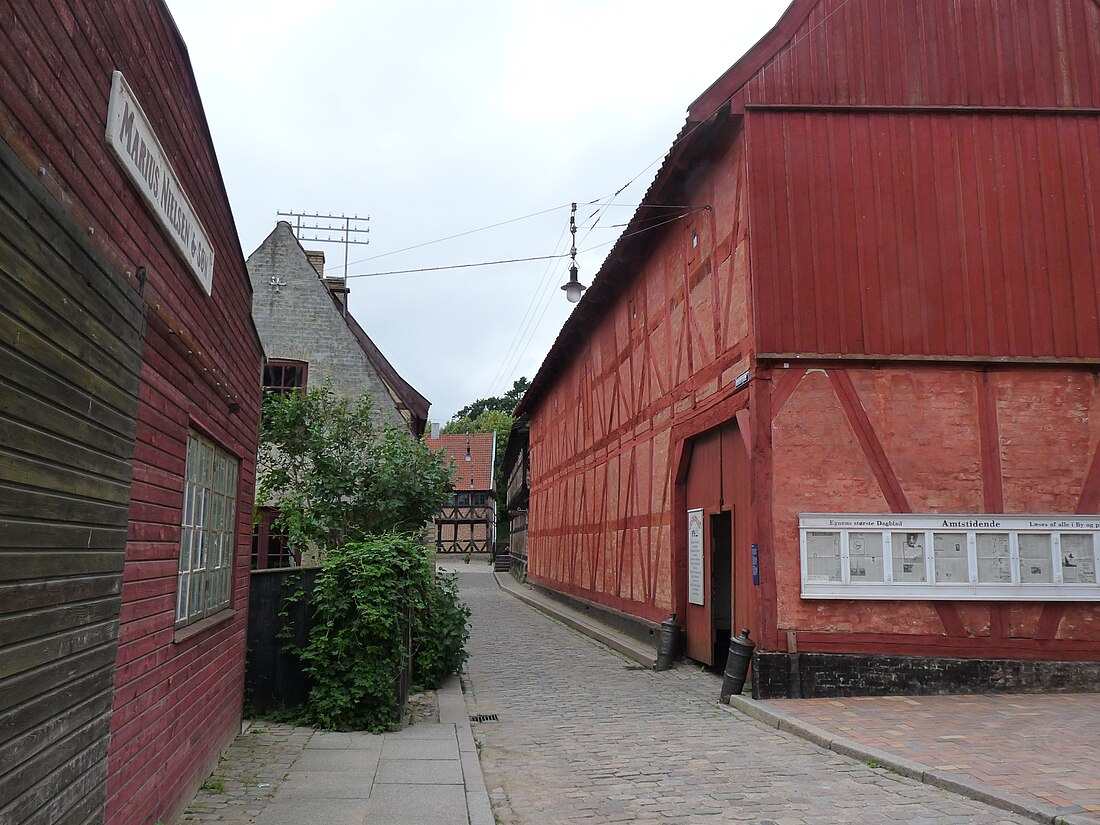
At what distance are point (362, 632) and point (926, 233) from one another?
797cm

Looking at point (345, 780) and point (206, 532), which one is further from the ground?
point (206, 532)

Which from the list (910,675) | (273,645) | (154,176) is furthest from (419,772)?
(910,675)

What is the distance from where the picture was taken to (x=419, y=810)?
5.70 meters

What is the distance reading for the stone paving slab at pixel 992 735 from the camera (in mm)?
6086

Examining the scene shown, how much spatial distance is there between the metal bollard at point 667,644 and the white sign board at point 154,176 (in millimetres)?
9219

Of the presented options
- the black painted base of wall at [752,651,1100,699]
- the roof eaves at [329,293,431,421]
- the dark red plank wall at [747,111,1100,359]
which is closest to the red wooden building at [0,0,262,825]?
the black painted base of wall at [752,651,1100,699]

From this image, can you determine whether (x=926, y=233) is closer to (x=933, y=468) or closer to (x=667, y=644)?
(x=933, y=468)

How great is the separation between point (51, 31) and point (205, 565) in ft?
13.4

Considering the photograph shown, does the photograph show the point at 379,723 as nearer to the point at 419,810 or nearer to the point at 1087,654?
the point at 419,810

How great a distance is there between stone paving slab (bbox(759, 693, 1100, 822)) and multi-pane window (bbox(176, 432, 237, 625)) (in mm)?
5227

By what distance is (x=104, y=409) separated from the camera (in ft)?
12.2

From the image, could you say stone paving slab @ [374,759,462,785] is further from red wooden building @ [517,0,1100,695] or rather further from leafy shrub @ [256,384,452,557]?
leafy shrub @ [256,384,452,557]

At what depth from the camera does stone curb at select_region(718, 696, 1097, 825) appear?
5410mm

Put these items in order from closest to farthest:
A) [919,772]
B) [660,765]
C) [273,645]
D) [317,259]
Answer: [919,772] → [660,765] → [273,645] → [317,259]
